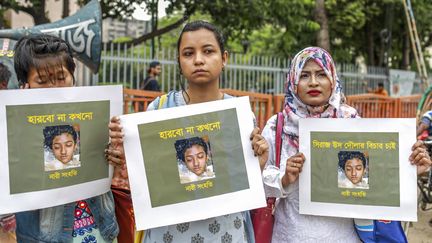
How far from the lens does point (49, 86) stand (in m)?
1.92

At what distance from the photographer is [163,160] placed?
192 centimetres

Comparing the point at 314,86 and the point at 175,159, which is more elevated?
the point at 314,86

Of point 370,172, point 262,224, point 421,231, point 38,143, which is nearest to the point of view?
point 38,143

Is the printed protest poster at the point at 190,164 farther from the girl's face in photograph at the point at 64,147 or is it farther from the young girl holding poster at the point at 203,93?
the girl's face in photograph at the point at 64,147

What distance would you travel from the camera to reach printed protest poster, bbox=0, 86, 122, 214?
178 centimetres

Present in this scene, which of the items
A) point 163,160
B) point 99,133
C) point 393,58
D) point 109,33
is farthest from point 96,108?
point 393,58

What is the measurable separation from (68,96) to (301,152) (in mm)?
1020

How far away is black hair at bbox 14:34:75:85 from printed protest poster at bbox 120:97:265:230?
0.36 metres

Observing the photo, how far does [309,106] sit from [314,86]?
104mm

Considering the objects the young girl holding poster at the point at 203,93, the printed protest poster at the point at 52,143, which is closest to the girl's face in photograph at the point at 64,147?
the printed protest poster at the point at 52,143

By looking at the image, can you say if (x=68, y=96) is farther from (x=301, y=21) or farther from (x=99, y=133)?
(x=301, y=21)

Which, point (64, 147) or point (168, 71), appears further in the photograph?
point (168, 71)

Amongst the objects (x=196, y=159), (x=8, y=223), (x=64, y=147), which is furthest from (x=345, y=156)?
(x=8, y=223)

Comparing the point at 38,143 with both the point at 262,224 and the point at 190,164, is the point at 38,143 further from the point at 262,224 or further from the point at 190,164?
the point at 262,224
